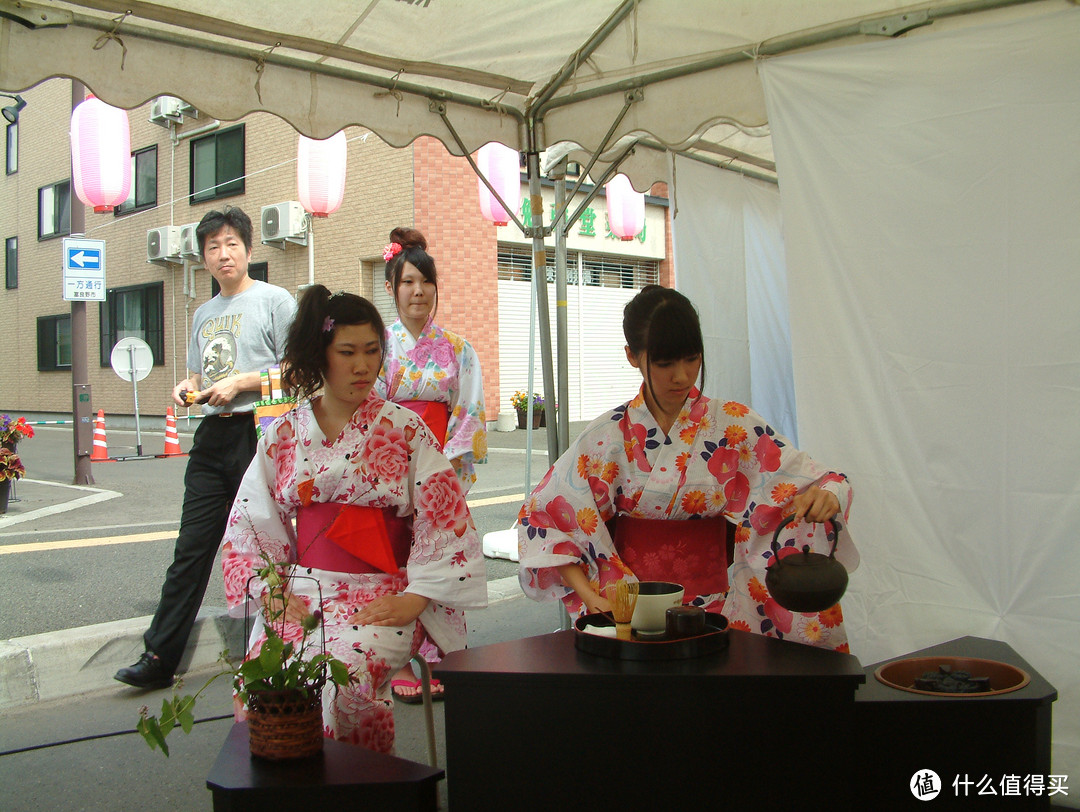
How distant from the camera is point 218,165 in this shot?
17.7 m

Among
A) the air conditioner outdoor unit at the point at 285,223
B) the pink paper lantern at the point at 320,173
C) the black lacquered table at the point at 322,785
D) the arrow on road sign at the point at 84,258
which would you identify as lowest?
the black lacquered table at the point at 322,785

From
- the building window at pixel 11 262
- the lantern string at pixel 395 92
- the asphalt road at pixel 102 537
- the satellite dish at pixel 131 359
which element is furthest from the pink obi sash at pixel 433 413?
the building window at pixel 11 262

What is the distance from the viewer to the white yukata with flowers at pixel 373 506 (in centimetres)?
233

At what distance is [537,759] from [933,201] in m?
2.34

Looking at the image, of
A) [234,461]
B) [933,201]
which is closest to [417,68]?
[234,461]

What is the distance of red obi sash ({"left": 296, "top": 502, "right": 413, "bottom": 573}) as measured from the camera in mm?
2371

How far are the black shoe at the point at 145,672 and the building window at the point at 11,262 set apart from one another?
912 inches

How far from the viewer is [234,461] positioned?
3.66 metres

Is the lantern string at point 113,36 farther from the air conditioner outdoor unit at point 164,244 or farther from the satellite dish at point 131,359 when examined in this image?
the air conditioner outdoor unit at point 164,244

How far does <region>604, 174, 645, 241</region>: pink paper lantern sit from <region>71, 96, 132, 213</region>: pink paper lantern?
15.1 ft

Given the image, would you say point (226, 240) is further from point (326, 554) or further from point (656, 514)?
point (656, 514)

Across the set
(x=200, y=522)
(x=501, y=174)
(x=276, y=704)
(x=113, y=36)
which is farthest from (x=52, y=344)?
(x=276, y=704)

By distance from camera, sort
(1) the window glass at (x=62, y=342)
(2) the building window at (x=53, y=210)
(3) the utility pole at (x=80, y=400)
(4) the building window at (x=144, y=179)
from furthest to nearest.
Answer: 1. (1) the window glass at (x=62, y=342)
2. (2) the building window at (x=53, y=210)
3. (4) the building window at (x=144, y=179)
4. (3) the utility pole at (x=80, y=400)

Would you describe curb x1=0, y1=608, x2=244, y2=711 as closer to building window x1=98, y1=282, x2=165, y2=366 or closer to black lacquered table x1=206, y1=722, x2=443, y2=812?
black lacquered table x1=206, y1=722, x2=443, y2=812
